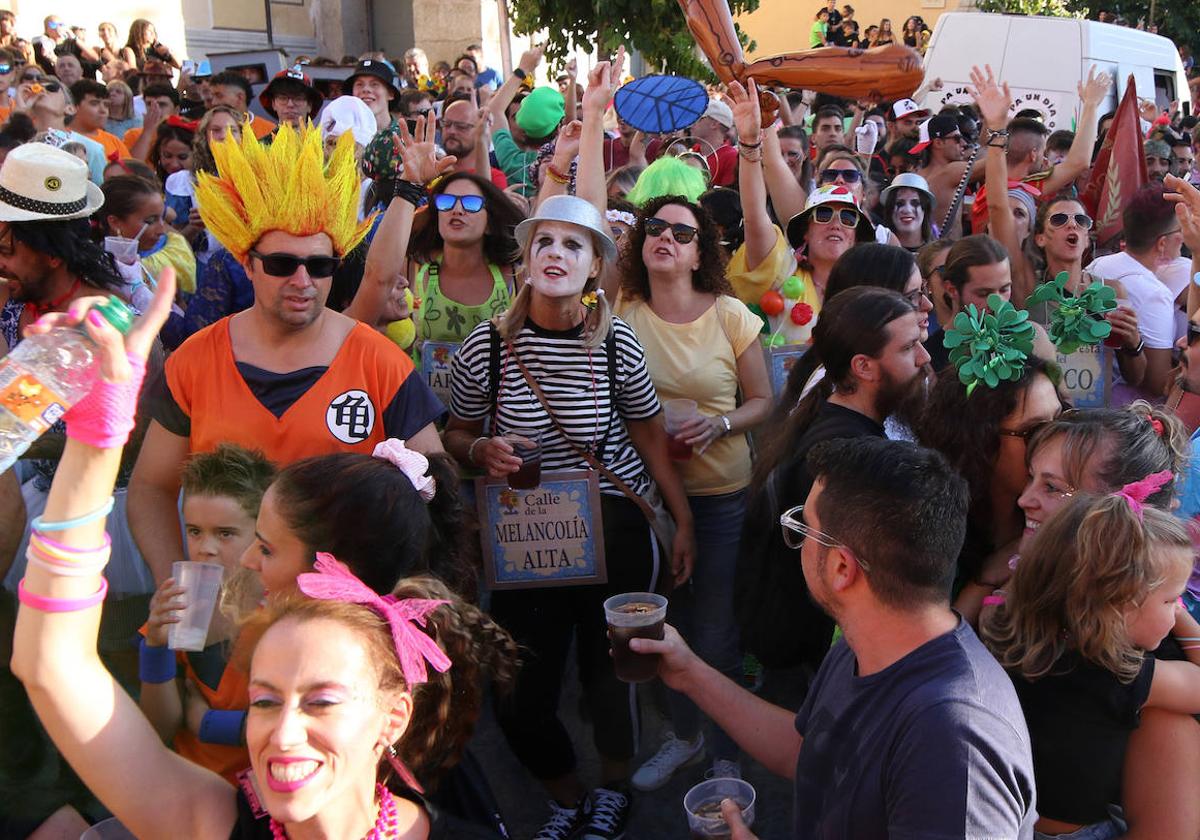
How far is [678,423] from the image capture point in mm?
3814

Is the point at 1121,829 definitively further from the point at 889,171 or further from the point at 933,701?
the point at 889,171

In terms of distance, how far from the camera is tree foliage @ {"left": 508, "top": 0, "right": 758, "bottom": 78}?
40.0 ft

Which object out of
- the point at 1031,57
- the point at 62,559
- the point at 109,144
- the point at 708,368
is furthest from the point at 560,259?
the point at 1031,57

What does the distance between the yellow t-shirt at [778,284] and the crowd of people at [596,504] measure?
2cm

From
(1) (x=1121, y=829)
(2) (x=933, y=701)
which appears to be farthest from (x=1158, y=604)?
(2) (x=933, y=701)

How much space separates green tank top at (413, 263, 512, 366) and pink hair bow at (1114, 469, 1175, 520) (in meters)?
2.74

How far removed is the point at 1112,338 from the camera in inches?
174

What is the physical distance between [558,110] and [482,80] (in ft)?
15.7

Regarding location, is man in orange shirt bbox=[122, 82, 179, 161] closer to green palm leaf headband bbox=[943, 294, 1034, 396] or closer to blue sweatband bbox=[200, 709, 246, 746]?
blue sweatband bbox=[200, 709, 246, 746]

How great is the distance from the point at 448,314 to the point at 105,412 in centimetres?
309

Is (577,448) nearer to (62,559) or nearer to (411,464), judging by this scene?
(411,464)

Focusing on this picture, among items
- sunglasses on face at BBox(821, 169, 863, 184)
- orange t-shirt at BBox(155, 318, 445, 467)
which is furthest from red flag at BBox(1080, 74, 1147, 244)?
orange t-shirt at BBox(155, 318, 445, 467)

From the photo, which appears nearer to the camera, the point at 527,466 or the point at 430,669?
the point at 430,669

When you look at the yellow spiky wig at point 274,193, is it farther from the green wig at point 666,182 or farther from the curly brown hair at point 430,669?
the green wig at point 666,182
